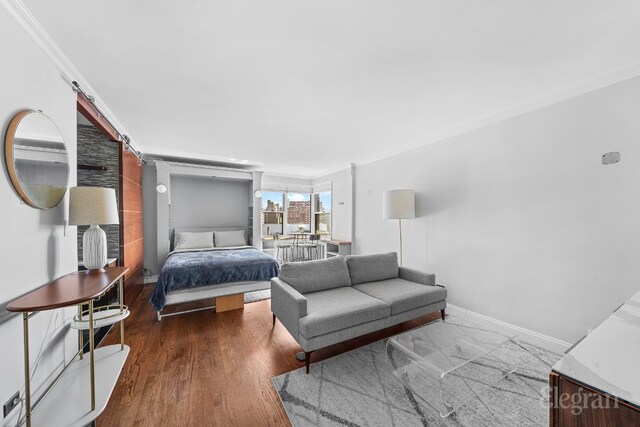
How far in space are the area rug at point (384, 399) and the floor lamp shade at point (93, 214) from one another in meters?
1.82

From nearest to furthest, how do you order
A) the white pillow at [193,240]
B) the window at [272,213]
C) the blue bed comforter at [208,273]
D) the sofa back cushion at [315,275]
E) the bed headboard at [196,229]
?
the sofa back cushion at [315,275]
the blue bed comforter at [208,273]
the white pillow at [193,240]
the bed headboard at [196,229]
the window at [272,213]

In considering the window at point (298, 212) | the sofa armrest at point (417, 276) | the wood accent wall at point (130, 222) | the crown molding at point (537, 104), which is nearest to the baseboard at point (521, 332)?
the sofa armrest at point (417, 276)

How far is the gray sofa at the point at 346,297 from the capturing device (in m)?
2.16

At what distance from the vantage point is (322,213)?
22.8ft

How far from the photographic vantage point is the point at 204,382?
193 centimetres

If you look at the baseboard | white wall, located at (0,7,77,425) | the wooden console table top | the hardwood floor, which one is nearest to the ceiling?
white wall, located at (0,7,77,425)

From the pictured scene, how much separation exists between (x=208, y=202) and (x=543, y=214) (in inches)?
231

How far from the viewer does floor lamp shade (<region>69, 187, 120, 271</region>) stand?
1812 mm

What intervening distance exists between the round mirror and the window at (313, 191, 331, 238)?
16.8ft

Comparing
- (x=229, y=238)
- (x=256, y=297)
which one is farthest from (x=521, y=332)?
(x=229, y=238)

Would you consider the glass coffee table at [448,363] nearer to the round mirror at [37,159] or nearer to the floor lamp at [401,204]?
the floor lamp at [401,204]

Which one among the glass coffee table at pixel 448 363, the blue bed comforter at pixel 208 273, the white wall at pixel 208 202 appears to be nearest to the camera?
the glass coffee table at pixel 448 363

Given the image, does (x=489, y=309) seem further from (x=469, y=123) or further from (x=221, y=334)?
(x=221, y=334)

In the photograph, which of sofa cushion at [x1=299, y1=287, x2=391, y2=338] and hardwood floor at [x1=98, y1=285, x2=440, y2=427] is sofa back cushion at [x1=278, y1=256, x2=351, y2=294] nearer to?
sofa cushion at [x1=299, y1=287, x2=391, y2=338]
